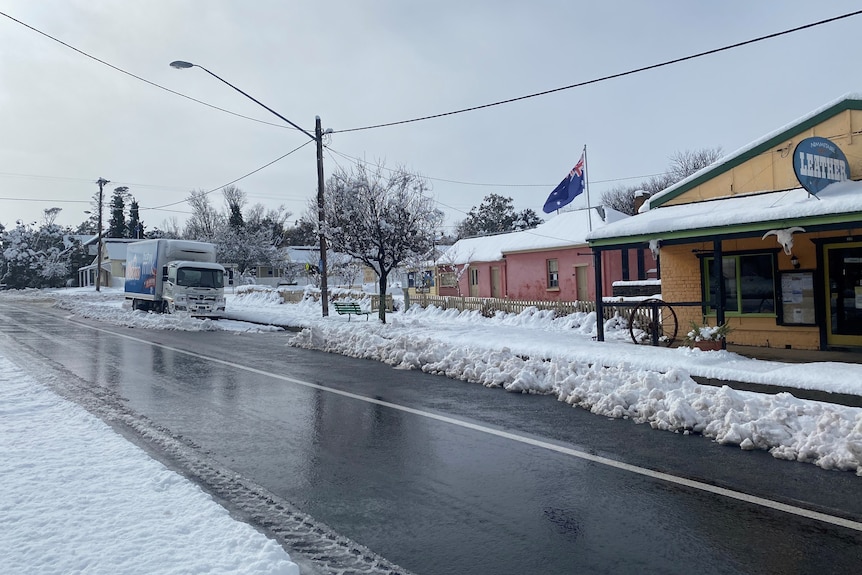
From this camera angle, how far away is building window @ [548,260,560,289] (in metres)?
31.9

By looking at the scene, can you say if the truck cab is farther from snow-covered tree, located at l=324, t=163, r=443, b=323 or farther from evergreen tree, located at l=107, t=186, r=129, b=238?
evergreen tree, located at l=107, t=186, r=129, b=238

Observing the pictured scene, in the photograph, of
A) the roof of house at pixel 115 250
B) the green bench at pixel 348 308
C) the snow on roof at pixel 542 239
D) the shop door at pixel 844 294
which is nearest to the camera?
the shop door at pixel 844 294

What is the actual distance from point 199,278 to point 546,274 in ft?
55.0

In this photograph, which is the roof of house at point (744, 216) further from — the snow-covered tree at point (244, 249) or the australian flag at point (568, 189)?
the snow-covered tree at point (244, 249)

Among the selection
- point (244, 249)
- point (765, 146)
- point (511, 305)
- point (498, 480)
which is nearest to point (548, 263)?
point (511, 305)

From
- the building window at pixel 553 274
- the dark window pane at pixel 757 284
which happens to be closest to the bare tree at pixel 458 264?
the building window at pixel 553 274

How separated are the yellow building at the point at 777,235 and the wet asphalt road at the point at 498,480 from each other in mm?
6330

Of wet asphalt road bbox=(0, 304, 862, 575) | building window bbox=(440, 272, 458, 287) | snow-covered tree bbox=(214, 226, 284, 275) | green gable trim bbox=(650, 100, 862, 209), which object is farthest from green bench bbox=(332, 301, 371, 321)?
snow-covered tree bbox=(214, 226, 284, 275)

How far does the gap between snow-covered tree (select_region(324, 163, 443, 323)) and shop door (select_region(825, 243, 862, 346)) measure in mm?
11982

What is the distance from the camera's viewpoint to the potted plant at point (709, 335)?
1288 cm

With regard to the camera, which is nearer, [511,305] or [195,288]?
[511,305]

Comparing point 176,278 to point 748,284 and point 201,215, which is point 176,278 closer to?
point 748,284

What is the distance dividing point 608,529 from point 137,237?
10546 cm

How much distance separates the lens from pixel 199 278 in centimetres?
2902
